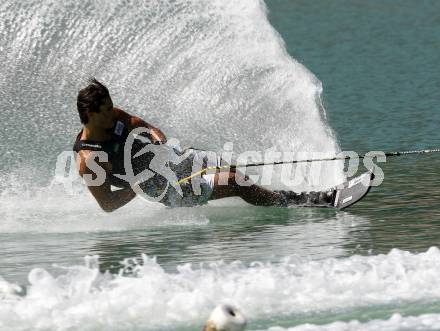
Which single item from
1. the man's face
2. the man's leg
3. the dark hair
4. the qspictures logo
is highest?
the dark hair

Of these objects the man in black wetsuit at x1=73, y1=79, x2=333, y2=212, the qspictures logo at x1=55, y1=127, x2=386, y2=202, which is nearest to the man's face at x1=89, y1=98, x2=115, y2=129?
the man in black wetsuit at x1=73, y1=79, x2=333, y2=212

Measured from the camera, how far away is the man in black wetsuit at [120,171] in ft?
30.0

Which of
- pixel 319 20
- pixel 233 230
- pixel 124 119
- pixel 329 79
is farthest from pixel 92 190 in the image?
pixel 319 20

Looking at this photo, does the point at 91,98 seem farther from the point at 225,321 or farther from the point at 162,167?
the point at 225,321

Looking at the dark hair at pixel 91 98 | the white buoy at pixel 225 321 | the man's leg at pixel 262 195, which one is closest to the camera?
the white buoy at pixel 225 321

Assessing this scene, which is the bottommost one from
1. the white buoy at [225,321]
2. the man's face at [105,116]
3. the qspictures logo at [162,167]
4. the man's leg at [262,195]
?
the white buoy at [225,321]

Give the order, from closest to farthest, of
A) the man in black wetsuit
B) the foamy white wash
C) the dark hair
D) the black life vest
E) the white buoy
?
the white buoy
the foamy white wash
the dark hair
the man in black wetsuit
the black life vest

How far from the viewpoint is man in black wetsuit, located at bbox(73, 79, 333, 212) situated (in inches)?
360

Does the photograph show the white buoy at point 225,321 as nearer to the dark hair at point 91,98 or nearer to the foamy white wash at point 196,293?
the foamy white wash at point 196,293

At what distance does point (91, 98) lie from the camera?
9.03 metres

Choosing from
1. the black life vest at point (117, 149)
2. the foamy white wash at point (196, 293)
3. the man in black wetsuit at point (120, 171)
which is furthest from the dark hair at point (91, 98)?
the foamy white wash at point (196, 293)

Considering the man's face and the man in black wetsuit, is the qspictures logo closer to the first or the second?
the man in black wetsuit

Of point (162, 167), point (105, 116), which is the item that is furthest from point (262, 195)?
point (105, 116)

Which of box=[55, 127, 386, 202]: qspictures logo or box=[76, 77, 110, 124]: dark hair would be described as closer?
box=[76, 77, 110, 124]: dark hair
